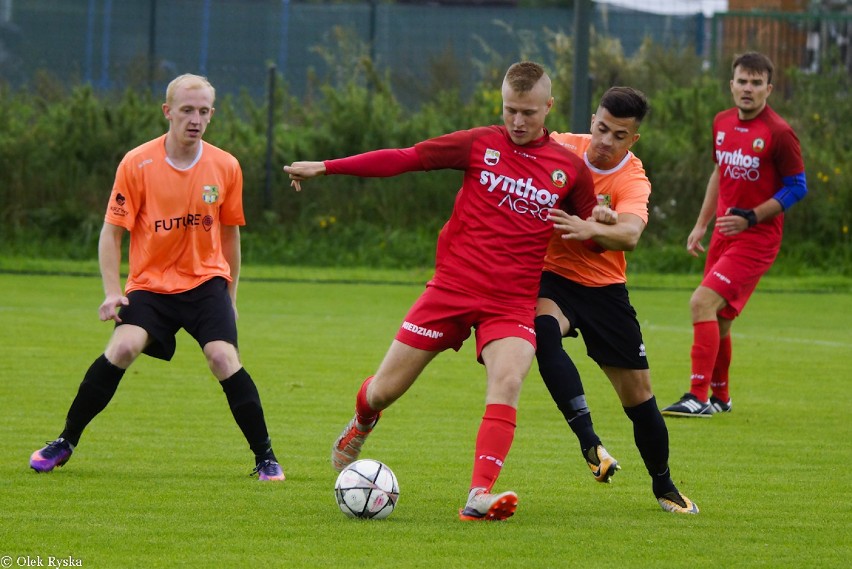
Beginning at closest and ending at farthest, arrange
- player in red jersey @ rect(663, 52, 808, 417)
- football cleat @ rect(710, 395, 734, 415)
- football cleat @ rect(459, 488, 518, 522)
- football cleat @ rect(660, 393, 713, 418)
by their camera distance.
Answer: football cleat @ rect(459, 488, 518, 522)
football cleat @ rect(660, 393, 713, 418)
player in red jersey @ rect(663, 52, 808, 417)
football cleat @ rect(710, 395, 734, 415)

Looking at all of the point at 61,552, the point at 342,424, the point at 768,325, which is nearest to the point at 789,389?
the point at 342,424

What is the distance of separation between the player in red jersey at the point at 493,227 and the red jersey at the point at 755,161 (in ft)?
13.2

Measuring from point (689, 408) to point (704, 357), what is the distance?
374 millimetres

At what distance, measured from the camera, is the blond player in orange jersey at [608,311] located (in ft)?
21.5

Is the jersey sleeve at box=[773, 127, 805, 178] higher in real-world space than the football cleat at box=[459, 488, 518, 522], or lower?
higher

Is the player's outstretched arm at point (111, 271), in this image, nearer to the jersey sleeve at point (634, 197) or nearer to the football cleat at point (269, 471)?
the football cleat at point (269, 471)

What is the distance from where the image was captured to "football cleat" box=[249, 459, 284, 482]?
6977 mm

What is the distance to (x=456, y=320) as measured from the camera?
249 inches

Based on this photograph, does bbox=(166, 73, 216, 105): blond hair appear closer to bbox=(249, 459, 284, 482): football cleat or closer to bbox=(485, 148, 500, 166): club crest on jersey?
bbox=(485, 148, 500, 166): club crest on jersey

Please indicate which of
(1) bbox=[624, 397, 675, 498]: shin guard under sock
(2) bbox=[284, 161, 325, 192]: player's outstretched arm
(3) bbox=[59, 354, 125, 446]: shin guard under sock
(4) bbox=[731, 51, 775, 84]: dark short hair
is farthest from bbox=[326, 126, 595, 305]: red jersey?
(4) bbox=[731, 51, 775, 84]: dark short hair

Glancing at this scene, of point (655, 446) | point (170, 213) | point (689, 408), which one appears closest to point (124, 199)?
Result: point (170, 213)

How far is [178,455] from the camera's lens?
7.69m

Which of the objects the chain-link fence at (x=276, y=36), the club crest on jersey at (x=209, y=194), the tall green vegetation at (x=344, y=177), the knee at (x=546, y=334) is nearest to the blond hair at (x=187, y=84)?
the club crest on jersey at (x=209, y=194)

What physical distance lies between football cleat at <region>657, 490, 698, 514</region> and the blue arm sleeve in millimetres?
4017
